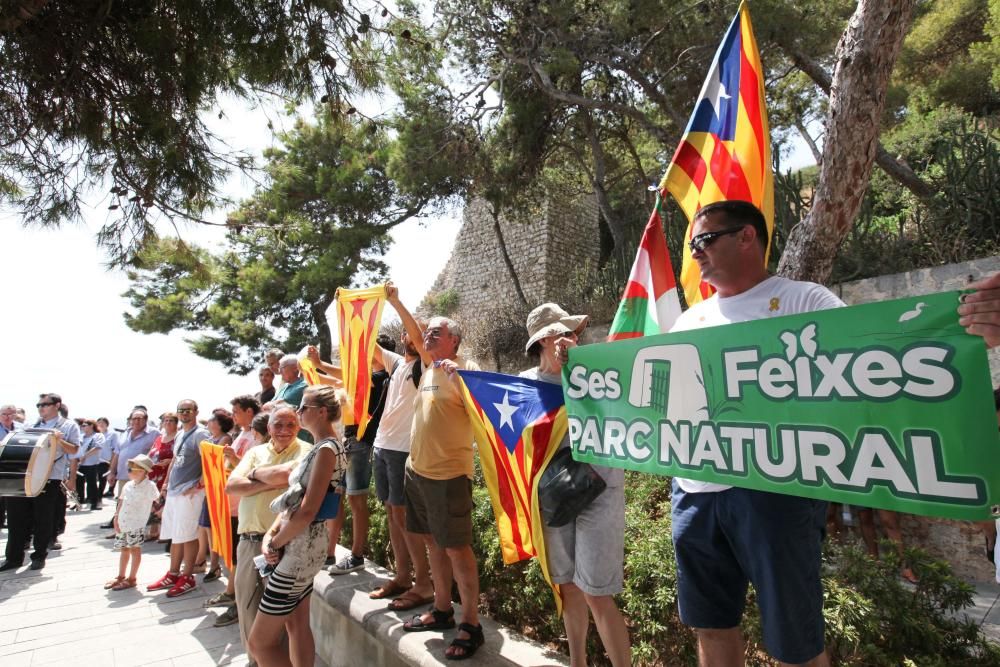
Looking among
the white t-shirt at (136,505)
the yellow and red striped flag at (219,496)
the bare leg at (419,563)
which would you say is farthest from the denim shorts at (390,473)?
the white t-shirt at (136,505)

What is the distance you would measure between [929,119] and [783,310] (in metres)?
13.4

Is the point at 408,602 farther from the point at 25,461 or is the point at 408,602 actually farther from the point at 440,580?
the point at 25,461

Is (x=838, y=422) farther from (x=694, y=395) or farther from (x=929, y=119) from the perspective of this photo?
(x=929, y=119)

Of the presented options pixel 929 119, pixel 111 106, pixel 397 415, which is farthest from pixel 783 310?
pixel 929 119

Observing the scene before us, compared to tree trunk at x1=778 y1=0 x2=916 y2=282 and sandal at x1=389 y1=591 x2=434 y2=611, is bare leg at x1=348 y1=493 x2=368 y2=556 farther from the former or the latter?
tree trunk at x1=778 y1=0 x2=916 y2=282

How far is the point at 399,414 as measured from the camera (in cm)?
351

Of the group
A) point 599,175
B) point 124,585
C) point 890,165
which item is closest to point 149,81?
point 124,585

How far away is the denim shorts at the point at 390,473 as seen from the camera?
136 inches

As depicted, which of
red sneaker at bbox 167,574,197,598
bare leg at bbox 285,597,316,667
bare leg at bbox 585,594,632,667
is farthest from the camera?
red sneaker at bbox 167,574,197,598

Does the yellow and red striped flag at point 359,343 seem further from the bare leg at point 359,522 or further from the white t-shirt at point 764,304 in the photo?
the white t-shirt at point 764,304

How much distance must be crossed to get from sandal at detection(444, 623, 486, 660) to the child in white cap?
3.95 metres

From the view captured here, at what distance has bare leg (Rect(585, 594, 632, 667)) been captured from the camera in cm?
207

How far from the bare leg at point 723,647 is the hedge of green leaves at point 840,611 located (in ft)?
1.03

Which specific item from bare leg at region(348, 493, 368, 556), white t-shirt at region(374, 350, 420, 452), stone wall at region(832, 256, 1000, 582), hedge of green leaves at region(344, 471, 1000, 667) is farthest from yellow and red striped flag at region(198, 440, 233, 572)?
stone wall at region(832, 256, 1000, 582)
